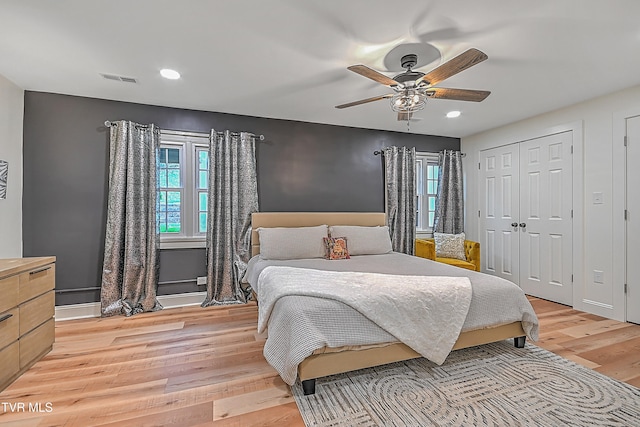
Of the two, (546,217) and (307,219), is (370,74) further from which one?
(546,217)

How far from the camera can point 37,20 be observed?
1.99 m

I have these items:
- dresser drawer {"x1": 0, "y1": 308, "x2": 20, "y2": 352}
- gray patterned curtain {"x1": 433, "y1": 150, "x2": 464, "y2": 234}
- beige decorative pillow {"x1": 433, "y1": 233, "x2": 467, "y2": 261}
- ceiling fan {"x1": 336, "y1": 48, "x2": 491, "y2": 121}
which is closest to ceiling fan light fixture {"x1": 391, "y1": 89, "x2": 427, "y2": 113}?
ceiling fan {"x1": 336, "y1": 48, "x2": 491, "y2": 121}

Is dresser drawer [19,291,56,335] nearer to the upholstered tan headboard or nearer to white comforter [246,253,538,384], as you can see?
white comforter [246,253,538,384]

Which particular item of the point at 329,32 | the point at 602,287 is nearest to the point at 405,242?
the point at 602,287

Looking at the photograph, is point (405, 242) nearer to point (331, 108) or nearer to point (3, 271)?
point (331, 108)

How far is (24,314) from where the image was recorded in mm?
2145

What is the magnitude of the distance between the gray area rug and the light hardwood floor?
9.0 inches

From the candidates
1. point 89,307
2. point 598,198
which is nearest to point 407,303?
point 598,198

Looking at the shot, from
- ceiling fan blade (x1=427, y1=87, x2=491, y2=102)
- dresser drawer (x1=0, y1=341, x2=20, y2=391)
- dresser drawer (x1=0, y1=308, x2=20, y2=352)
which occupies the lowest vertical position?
dresser drawer (x1=0, y1=341, x2=20, y2=391)

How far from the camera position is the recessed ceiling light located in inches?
106

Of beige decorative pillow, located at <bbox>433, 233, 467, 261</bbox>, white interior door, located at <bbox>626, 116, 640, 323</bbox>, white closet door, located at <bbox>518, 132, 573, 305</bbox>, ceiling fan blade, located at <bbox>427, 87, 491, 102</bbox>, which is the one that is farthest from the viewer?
beige decorative pillow, located at <bbox>433, 233, 467, 261</bbox>

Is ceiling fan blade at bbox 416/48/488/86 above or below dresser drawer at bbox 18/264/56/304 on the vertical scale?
above

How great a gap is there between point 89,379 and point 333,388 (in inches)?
66.0

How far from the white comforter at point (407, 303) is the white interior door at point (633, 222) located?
2134 mm
